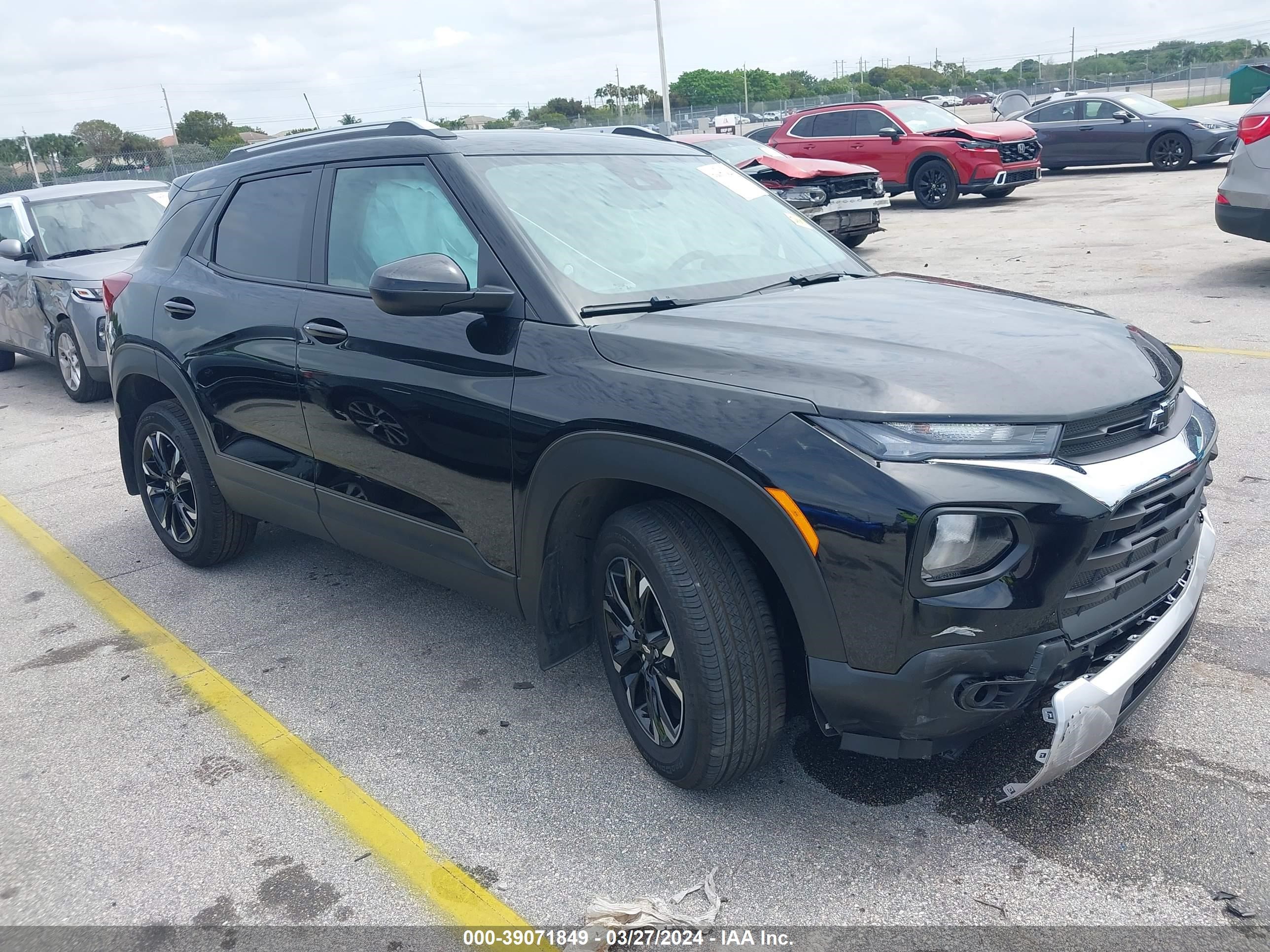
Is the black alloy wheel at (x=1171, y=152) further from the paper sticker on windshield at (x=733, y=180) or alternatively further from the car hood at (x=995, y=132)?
the paper sticker on windshield at (x=733, y=180)

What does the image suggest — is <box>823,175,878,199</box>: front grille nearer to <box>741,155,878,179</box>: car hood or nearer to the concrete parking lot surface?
<box>741,155,878,179</box>: car hood

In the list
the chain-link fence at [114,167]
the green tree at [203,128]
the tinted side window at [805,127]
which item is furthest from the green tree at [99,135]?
the tinted side window at [805,127]

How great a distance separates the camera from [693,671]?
264cm

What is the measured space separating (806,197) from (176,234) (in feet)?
26.9

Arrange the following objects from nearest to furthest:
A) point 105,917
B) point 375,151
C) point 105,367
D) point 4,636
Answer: point 105,917 → point 375,151 → point 4,636 → point 105,367

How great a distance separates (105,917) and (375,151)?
2.47 m

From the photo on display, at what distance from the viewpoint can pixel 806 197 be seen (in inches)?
459

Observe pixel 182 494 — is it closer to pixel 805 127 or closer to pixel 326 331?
pixel 326 331

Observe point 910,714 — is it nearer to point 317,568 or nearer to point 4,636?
point 317,568

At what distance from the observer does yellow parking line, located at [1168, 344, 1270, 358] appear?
6.88 m

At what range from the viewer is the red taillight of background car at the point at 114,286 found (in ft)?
16.4

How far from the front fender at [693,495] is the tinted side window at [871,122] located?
15864 mm

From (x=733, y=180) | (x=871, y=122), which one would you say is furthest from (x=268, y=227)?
(x=871, y=122)

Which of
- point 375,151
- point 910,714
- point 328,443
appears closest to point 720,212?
point 375,151
